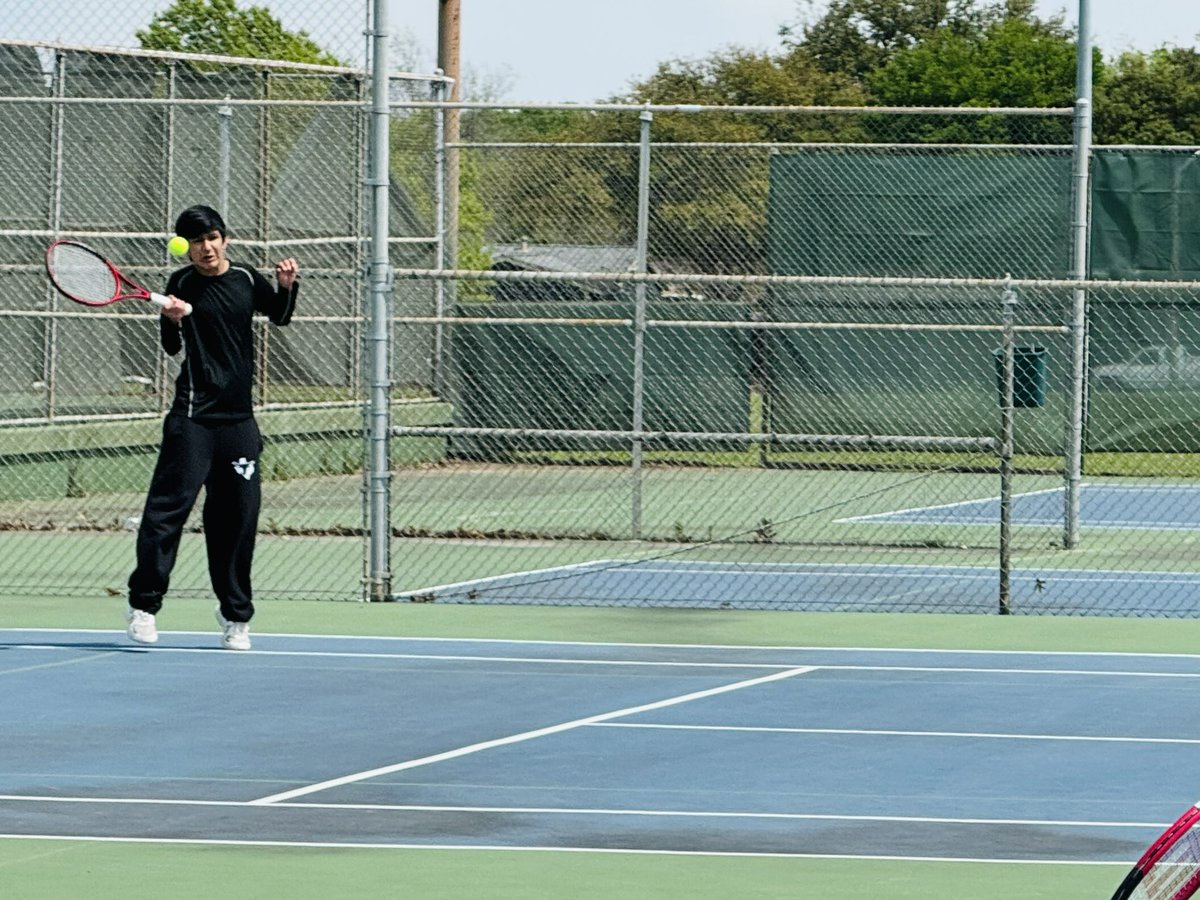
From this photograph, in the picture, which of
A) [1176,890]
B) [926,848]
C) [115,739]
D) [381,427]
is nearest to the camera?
[1176,890]

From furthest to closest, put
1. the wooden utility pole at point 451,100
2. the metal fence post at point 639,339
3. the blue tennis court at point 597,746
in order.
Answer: the wooden utility pole at point 451,100 < the metal fence post at point 639,339 < the blue tennis court at point 597,746

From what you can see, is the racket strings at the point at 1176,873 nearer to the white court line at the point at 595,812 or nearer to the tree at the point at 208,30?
the white court line at the point at 595,812

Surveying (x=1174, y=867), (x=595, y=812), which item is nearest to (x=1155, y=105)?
(x=595, y=812)

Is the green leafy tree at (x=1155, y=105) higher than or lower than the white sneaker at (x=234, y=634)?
higher

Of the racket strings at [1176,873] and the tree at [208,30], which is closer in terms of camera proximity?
the racket strings at [1176,873]

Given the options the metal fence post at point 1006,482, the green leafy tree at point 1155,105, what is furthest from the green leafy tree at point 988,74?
the metal fence post at point 1006,482

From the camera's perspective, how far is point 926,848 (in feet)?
24.2

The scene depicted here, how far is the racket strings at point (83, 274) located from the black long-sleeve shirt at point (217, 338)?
1.81 feet

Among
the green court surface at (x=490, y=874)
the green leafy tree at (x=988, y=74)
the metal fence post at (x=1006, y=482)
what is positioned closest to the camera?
the green court surface at (x=490, y=874)

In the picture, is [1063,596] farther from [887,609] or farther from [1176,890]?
[1176,890]

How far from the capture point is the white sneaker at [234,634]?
37.1 ft

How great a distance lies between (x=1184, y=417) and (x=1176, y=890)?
16.2 metres

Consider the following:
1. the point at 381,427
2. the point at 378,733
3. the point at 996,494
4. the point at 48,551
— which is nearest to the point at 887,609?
the point at 381,427

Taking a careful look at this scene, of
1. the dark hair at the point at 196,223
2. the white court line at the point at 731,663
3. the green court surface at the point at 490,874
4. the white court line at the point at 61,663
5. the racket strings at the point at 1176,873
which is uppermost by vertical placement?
the dark hair at the point at 196,223
